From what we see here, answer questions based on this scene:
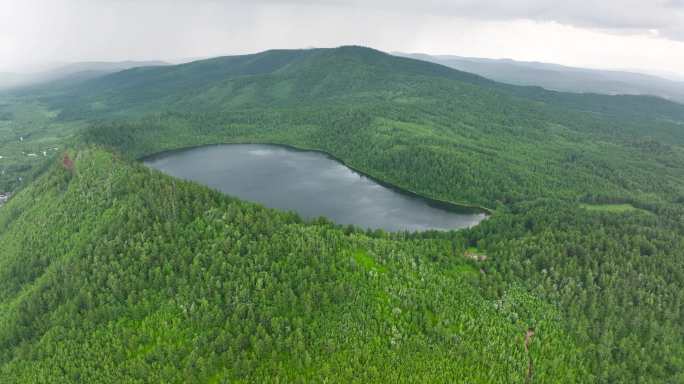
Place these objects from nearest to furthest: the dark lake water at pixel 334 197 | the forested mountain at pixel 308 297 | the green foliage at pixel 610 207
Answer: the forested mountain at pixel 308 297
the dark lake water at pixel 334 197
the green foliage at pixel 610 207

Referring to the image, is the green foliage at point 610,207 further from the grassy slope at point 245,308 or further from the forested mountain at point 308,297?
the grassy slope at point 245,308

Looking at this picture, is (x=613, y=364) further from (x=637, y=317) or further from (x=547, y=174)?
(x=547, y=174)

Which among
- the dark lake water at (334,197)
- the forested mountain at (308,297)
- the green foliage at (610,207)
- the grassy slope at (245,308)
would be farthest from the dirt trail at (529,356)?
the green foliage at (610,207)

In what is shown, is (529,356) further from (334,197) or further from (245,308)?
(334,197)

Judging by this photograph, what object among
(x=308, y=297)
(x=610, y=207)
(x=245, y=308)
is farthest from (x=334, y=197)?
(x=610, y=207)

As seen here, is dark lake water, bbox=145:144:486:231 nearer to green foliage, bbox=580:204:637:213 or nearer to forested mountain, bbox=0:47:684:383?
forested mountain, bbox=0:47:684:383

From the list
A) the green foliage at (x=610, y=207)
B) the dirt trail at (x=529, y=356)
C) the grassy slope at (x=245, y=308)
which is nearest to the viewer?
the grassy slope at (x=245, y=308)

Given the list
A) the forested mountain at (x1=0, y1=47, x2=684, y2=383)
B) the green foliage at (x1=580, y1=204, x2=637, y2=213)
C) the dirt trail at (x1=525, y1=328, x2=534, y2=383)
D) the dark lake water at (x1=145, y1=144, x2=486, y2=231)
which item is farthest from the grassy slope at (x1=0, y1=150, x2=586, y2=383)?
the green foliage at (x1=580, y1=204, x2=637, y2=213)

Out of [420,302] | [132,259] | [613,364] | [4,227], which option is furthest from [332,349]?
[4,227]
